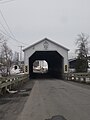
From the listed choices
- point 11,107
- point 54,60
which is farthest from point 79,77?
point 54,60

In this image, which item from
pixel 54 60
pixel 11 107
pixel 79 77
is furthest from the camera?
pixel 54 60

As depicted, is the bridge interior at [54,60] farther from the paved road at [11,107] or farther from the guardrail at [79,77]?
the paved road at [11,107]

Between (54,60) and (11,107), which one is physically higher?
(54,60)

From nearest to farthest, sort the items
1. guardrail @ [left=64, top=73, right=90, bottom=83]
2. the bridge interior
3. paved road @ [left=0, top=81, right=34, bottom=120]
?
paved road @ [left=0, top=81, right=34, bottom=120] < guardrail @ [left=64, top=73, right=90, bottom=83] < the bridge interior

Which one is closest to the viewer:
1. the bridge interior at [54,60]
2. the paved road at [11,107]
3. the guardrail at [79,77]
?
the paved road at [11,107]

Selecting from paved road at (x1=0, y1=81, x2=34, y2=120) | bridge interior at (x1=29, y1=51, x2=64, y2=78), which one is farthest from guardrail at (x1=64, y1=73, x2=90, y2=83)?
paved road at (x1=0, y1=81, x2=34, y2=120)

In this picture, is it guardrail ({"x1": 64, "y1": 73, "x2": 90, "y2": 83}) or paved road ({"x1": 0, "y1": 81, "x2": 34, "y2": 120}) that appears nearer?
paved road ({"x1": 0, "y1": 81, "x2": 34, "y2": 120})

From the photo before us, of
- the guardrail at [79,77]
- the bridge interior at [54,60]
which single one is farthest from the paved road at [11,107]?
the bridge interior at [54,60]

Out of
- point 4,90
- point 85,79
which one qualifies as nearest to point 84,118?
point 4,90

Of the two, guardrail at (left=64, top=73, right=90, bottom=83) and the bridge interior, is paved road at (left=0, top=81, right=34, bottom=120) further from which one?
the bridge interior

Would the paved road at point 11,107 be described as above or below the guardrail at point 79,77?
below

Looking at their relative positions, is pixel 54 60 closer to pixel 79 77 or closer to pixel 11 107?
pixel 79 77

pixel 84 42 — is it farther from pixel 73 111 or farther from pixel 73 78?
pixel 73 111

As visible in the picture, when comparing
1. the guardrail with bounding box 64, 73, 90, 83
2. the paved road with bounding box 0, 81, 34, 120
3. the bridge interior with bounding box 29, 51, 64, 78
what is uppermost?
the bridge interior with bounding box 29, 51, 64, 78
